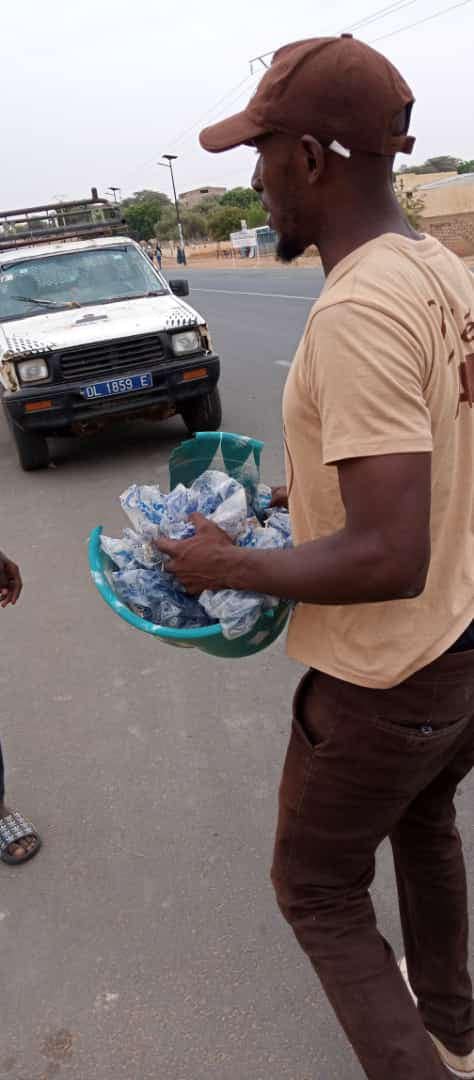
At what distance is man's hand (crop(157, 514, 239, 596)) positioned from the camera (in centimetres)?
158

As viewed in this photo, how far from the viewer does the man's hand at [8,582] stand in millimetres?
2896

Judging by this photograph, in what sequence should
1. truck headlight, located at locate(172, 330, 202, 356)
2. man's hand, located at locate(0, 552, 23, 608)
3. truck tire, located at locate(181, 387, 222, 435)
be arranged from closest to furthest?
man's hand, located at locate(0, 552, 23, 608), truck headlight, located at locate(172, 330, 202, 356), truck tire, located at locate(181, 387, 222, 435)

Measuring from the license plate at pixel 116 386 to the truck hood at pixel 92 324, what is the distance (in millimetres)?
353

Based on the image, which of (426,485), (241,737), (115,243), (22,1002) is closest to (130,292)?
(115,243)

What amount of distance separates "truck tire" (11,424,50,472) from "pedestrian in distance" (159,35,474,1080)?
6262 mm

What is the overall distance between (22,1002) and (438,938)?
1145 mm

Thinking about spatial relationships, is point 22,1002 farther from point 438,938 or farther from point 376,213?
point 376,213

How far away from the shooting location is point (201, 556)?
1.61 meters

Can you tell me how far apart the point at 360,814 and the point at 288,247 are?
1028mm

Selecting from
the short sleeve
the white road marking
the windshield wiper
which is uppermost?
the short sleeve

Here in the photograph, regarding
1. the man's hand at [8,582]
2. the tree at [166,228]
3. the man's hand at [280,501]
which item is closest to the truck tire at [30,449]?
the man's hand at [8,582]

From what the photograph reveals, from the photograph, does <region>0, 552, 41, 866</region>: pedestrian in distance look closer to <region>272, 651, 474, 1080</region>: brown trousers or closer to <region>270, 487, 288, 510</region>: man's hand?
<region>270, 487, 288, 510</region>: man's hand

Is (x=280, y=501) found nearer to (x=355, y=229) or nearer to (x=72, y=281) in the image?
(x=355, y=229)

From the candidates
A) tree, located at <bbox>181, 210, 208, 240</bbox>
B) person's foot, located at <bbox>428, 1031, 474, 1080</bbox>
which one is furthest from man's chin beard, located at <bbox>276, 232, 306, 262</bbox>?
tree, located at <bbox>181, 210, 208, 240</bbox>
